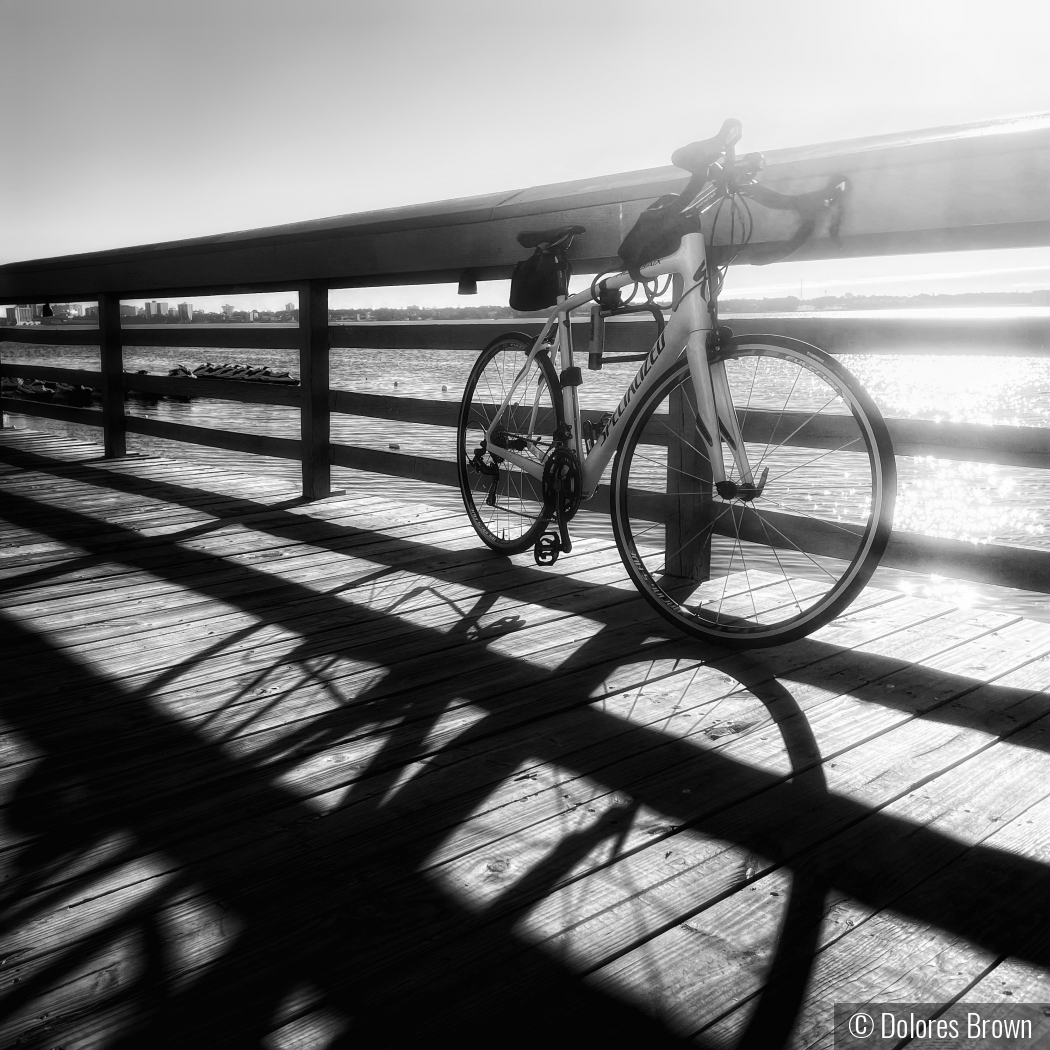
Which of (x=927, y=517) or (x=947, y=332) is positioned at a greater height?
(x=947, y=332)

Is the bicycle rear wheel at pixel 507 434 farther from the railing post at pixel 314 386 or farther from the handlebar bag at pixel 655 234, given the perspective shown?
the railing post at pixel 314 386

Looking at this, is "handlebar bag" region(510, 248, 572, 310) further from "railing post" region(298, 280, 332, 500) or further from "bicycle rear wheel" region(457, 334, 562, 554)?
"railing post" region(298, 280, 332, 500)

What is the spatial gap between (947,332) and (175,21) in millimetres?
9664

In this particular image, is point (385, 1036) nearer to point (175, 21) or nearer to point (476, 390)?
point (476, 390)

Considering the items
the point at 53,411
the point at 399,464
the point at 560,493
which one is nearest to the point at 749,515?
the point at 560,493

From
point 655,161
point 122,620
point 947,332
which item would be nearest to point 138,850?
point 122,620

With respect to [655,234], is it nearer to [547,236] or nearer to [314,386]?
[547,236]

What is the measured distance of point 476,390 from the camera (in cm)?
337

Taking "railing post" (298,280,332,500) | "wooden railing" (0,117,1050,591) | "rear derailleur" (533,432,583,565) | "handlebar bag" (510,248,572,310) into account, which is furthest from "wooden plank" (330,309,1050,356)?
"railing post" (298,280,332,500)

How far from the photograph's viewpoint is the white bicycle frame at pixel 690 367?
217 cm

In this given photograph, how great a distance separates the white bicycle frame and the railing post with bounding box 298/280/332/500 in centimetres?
167

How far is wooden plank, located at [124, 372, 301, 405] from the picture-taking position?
14.7 ft

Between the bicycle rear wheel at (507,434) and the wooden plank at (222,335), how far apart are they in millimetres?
1341

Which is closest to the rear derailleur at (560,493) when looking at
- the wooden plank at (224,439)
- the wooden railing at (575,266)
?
the wooden railing at (575,266)
